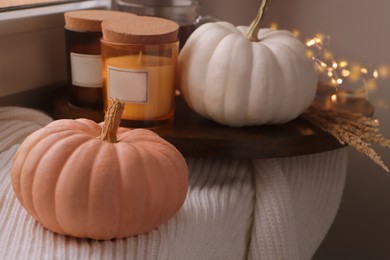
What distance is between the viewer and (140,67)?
2.20 ft

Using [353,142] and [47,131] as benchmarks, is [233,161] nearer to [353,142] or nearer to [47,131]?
[353,142]

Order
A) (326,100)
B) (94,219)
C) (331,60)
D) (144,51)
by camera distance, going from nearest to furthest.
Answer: (94,219), (144,51), (326,100), (331,60)

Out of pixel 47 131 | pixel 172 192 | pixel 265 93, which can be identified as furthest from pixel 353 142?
pixel 47 131

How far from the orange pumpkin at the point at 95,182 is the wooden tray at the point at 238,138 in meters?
0.12

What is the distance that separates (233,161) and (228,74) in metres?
0.12

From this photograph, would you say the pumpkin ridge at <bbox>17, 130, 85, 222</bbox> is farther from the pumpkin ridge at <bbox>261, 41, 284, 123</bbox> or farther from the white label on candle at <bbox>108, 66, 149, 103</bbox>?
the pumpkin ridge at <bbox>261, 41, 284, 123</bbox>

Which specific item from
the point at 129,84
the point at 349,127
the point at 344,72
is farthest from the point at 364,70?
the point at 129,84

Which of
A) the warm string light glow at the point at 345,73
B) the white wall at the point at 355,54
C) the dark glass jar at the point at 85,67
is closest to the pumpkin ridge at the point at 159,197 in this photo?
the dark glass jar at the point at 85,67

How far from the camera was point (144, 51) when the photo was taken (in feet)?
2.20

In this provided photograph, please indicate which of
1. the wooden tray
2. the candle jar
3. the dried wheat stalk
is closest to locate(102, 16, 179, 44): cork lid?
the candle jar

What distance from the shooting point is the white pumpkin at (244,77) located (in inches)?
26.7

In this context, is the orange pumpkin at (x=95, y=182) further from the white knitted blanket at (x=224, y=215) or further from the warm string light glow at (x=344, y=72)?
the warm string light glow at (x=344, y=72)

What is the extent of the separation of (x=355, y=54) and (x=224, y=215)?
57 centimetres

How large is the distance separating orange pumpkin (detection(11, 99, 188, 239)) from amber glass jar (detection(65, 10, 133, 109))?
8.7 inches
